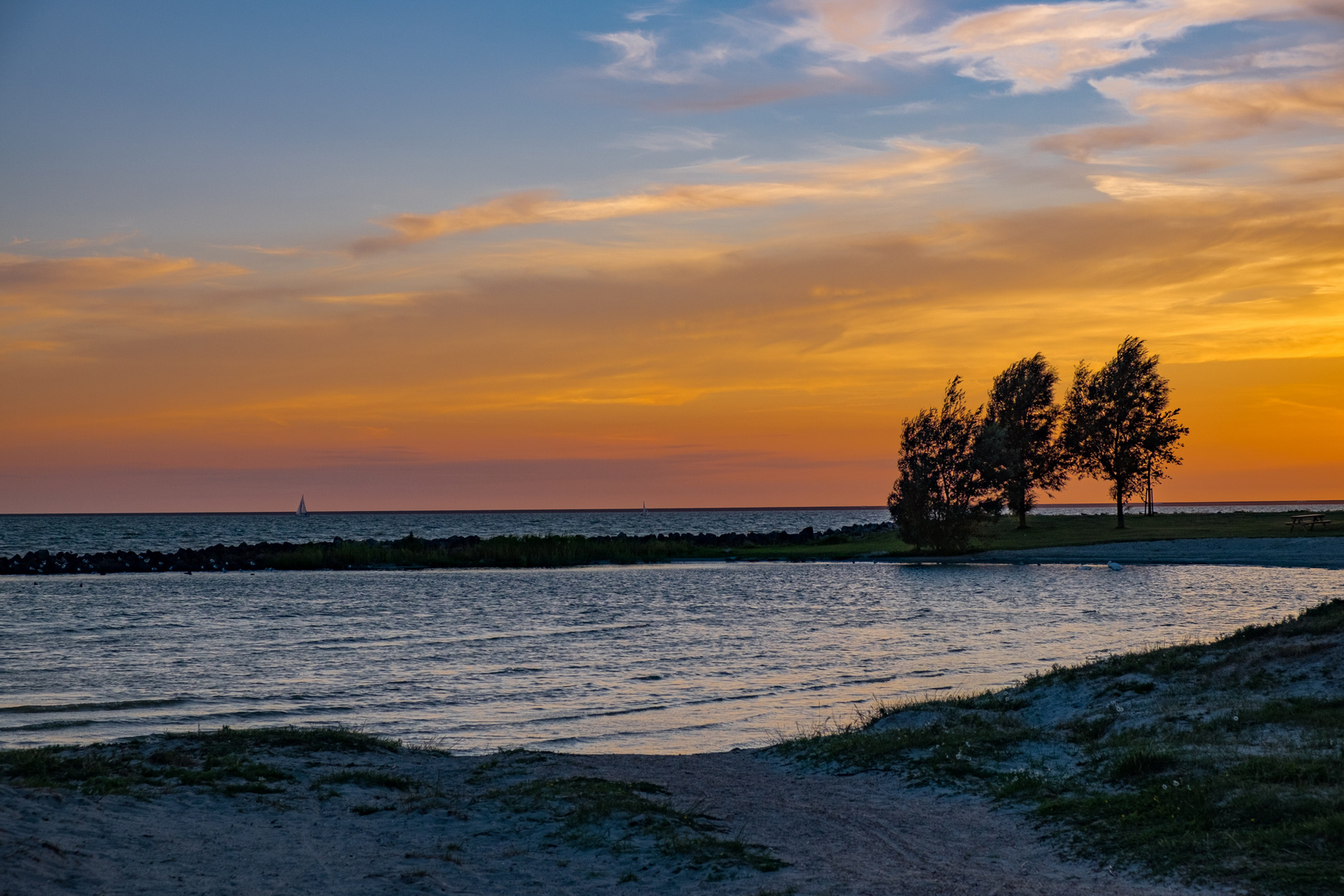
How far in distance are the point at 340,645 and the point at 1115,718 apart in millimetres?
24094

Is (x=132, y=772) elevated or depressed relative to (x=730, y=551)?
elevated

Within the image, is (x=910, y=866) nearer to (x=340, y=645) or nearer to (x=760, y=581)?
(x=340, y=645)

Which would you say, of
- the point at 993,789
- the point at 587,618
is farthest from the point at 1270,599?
the point at 993,789

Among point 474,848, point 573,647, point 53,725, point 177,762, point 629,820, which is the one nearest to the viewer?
point 474,848

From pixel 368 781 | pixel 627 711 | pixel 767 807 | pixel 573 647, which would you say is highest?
pixel 368 781

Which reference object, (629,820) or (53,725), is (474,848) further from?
(53,725)

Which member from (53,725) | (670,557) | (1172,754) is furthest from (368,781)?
(670,557)

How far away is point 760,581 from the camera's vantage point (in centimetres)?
5797

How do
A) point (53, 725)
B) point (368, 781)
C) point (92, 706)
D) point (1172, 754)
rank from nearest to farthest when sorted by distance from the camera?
point (1172, 754)
point (368, 781)
point (53, 725)
point (92, 706)

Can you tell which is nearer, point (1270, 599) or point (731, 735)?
point (731, 735)

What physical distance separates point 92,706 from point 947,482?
60.3m

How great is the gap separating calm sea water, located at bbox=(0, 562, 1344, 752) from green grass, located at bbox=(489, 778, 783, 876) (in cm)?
A: 513

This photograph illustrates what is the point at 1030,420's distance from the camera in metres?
88.1

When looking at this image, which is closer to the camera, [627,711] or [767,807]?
[767,807]
